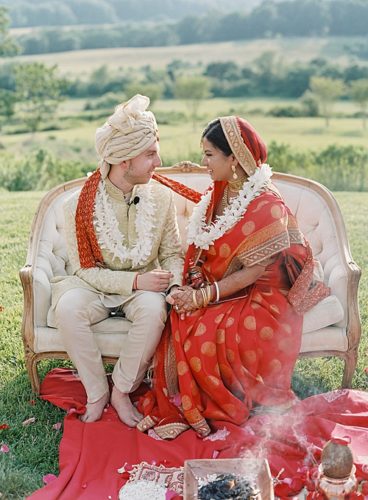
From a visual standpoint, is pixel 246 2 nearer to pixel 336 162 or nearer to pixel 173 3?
pixel 173 3

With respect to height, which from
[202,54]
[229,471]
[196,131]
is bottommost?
[196,131]

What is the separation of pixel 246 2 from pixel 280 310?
1135 inches

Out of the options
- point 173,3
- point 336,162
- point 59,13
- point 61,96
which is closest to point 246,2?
point 173,3

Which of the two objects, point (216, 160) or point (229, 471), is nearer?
point (229, 471)

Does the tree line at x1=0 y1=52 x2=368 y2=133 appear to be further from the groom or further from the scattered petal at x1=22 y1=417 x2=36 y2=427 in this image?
the scattered petal at x1=22 y1=417 x2=36 y2=427

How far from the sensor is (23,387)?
4.50m

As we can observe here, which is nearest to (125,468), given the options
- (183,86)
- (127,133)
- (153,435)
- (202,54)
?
(153,435)

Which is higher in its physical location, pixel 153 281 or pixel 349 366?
pixel 153 281

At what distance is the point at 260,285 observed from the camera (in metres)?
4.11

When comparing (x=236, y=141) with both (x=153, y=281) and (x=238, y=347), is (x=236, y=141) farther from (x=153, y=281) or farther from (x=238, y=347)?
(x=238, y=347)

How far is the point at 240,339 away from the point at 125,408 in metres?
0.76

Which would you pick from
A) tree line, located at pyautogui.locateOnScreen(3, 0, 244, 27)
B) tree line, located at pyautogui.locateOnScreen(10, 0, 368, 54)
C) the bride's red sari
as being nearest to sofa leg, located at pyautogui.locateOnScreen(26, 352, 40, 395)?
the bride's red sari

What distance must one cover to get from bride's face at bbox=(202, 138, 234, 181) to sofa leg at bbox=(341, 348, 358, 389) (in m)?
1.28

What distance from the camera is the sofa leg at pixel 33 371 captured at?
4242 millimetres
